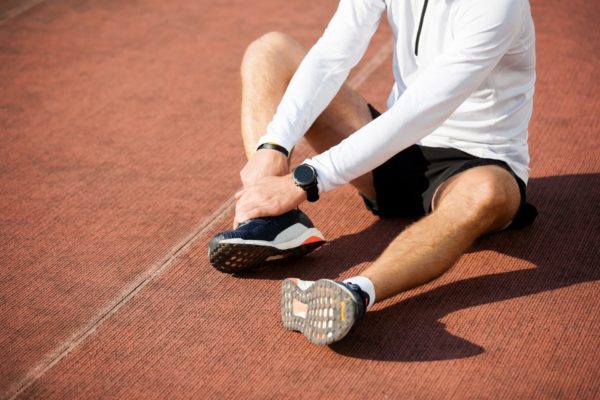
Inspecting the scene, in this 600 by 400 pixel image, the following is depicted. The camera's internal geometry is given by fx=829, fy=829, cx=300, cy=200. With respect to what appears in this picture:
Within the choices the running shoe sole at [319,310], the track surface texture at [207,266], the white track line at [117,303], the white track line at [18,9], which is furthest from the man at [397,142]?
the white track line at [18,9]

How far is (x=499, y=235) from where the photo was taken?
8.87 feet

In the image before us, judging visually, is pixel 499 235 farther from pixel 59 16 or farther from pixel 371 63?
pixel 59 16

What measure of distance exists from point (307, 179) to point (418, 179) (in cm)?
46

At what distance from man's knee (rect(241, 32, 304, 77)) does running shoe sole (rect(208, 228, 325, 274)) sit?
0.61 metres

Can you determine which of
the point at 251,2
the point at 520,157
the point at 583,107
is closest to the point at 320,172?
the point at 520,157

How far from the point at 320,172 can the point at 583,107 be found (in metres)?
1.75

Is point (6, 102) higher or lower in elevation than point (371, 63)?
higher

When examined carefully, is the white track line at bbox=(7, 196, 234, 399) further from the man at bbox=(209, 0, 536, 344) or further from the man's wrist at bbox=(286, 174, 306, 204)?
the man's wrist at bbox=(286, 174, 306, 204)

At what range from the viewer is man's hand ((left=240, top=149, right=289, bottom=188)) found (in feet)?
8.08

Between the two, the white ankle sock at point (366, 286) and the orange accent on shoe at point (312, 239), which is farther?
the orange accent on shoe at point (312, 239)

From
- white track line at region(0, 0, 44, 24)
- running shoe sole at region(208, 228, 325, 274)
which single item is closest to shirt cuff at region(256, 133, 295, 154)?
running shoe sole at region(208, 228, 325, 274)

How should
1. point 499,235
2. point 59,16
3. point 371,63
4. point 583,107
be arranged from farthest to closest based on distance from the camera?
point 59,16
point 371,63
point 583,107
point 499,235

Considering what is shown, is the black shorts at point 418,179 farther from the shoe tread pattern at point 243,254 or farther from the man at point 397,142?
the shoe tread pattern at point 243,254

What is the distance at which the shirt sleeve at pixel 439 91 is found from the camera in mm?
2254
